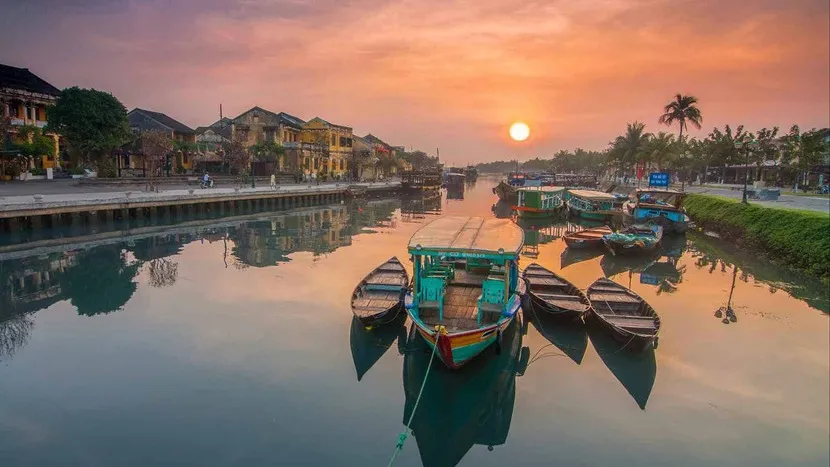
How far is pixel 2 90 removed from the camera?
43.2 meters

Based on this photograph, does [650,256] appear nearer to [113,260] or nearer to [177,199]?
[113,260]

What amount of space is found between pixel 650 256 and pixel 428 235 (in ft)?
58.0

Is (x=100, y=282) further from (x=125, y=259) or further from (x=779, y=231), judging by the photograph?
(x=779, y=231)

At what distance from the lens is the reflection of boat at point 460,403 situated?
9.41 m

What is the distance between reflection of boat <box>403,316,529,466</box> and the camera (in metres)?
9.41

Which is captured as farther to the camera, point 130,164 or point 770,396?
point 130,164

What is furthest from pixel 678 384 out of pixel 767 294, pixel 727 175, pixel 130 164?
pixel 727 175

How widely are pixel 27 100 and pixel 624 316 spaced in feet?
181

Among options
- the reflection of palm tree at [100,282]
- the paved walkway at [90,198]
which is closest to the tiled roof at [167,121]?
the paved walkway at [90,198]

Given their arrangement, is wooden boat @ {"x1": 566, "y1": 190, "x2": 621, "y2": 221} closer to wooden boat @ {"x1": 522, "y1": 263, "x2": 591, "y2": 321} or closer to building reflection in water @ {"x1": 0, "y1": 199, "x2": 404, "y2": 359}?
building reflection in water @ {"x1": 0, "y1": 199, "x2": 404, "y2": 359}

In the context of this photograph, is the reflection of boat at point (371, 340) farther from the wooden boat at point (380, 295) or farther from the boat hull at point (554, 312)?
the boat hull at point (554, 312)

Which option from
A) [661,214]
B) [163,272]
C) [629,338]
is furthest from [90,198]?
[661,214]

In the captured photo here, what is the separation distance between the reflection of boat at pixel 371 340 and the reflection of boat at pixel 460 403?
85 cm

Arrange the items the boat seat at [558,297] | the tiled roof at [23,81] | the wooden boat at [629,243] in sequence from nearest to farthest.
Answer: the boat seat at [558,297]
the wooden boat at [629,243]
the tiled roof at [23,81]
